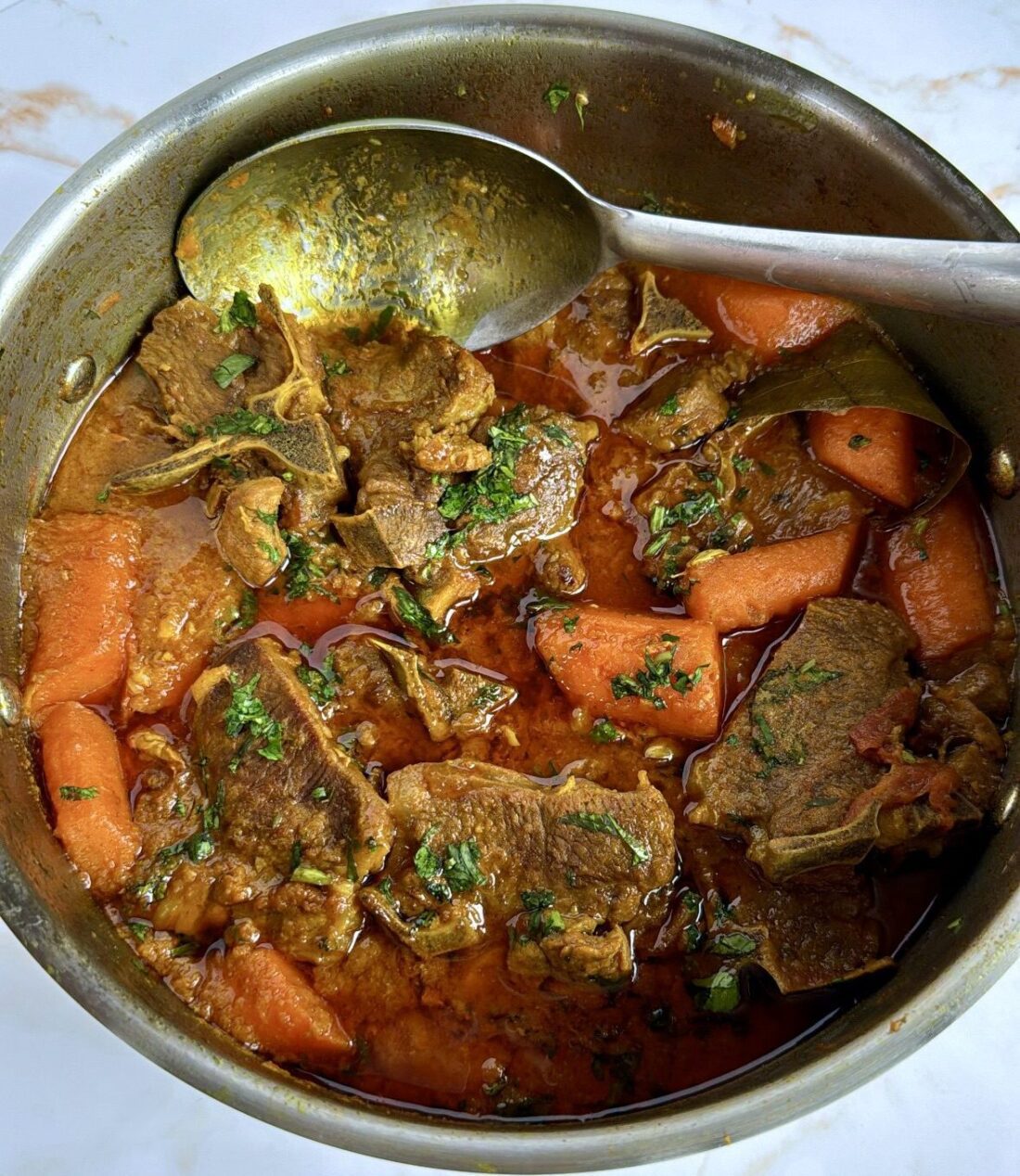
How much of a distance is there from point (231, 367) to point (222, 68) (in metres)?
1.19

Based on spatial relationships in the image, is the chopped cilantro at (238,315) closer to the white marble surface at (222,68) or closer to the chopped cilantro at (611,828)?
the white marble surface at (222,68)

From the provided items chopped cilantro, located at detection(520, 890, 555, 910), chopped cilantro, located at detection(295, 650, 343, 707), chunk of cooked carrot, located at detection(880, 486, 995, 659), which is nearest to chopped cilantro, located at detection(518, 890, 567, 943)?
chopped cilantro, located at detection(520, 890, 555, 910)

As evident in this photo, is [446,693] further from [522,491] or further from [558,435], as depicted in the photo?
[558,435]

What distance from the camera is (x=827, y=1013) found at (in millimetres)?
2406

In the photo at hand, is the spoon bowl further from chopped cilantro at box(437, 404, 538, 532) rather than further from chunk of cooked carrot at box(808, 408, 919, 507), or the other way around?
chunk of cooked carrot at box(808, 408, 919, 507)

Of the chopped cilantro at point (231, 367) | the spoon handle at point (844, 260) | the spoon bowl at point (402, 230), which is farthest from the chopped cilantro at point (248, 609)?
the spoon handle at point (844, 260)

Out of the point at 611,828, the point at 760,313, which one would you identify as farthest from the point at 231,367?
the point at 611,828

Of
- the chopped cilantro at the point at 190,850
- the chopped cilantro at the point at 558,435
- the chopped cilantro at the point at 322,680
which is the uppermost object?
the chopped cilantro at the point at 558,435

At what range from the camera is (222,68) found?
3365 mm

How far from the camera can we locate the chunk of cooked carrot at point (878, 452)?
2.79 m

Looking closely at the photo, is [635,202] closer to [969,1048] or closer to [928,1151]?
[969,1048]

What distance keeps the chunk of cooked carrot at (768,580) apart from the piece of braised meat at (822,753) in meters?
0.08

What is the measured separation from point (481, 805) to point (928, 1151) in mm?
1420

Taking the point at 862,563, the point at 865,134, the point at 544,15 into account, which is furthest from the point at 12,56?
the point at 862,563
